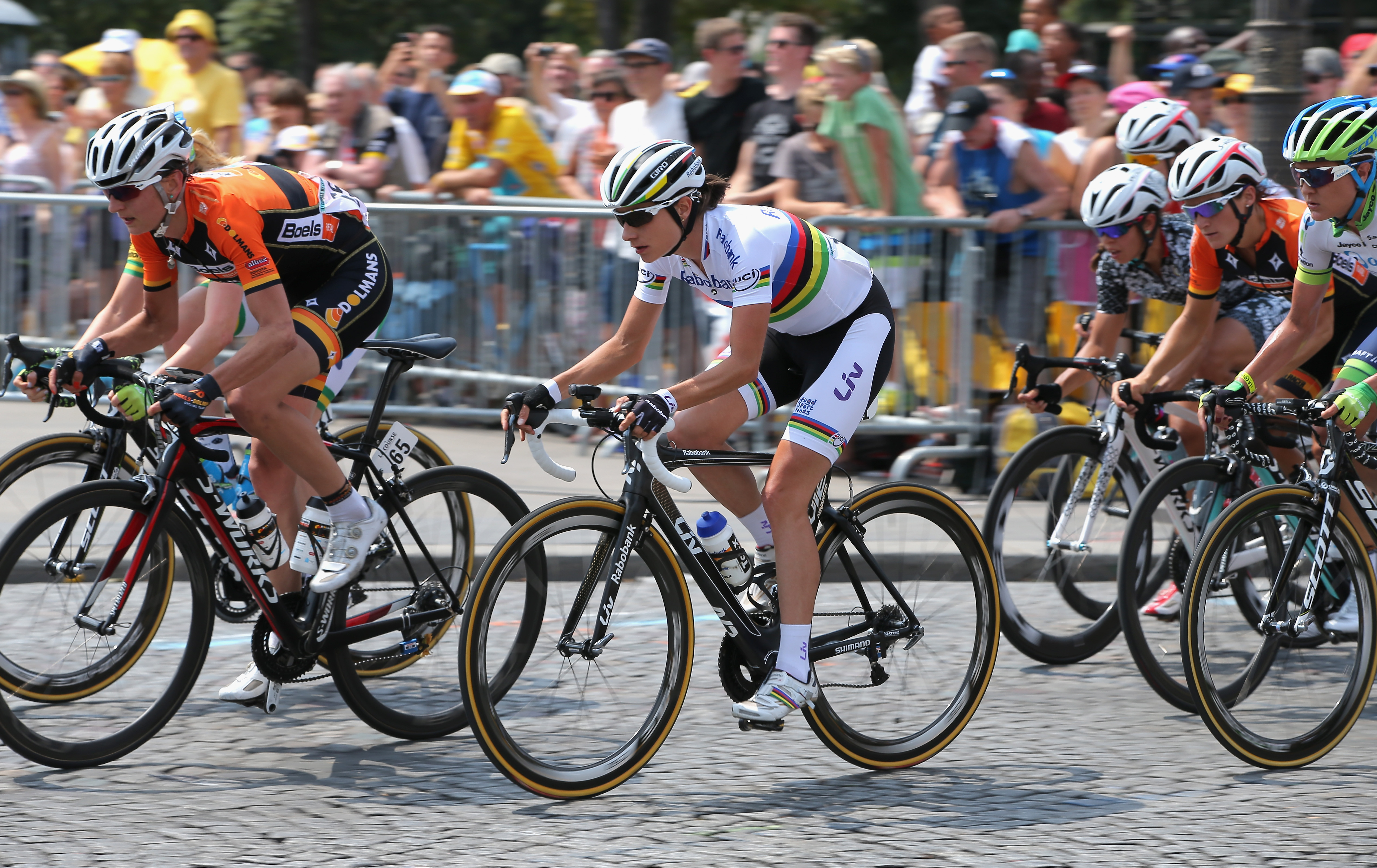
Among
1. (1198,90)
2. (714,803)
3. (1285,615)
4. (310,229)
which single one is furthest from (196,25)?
(1285,615)

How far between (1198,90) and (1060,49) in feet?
5.23

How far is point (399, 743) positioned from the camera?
5.20 meters

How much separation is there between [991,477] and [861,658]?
4.15 m

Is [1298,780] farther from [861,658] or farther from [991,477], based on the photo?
[991,477]

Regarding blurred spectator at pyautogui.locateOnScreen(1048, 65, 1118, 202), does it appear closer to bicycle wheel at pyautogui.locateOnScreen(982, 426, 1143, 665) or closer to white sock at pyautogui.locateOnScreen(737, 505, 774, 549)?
bicycle wheel at pyautogui.locateOnScreen(982, 426, 1143, 665)

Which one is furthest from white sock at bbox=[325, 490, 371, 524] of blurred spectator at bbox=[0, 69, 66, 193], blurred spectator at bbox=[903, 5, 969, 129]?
blurred spectator at bbox=[0, 69, 66, 193]

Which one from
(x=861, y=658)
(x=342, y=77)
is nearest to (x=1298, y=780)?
(x=861, y=658)

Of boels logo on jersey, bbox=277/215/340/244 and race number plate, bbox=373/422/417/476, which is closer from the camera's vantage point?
boels logo on jersey, bbox=277/215/340/244

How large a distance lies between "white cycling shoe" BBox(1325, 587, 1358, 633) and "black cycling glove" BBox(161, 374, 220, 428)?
11.6 feet

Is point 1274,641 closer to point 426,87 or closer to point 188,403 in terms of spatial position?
point 188,403

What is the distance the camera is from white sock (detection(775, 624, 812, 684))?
4.73m

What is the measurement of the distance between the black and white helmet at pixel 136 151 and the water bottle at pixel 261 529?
1007mm

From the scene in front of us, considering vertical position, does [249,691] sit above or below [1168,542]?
below

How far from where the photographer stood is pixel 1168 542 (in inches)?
243
